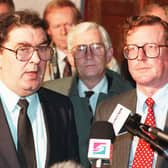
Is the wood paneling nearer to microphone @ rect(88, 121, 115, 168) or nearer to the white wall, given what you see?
the white wall

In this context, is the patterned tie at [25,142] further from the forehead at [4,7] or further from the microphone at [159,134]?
the forehead at [4,7]

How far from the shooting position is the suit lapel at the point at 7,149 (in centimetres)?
287

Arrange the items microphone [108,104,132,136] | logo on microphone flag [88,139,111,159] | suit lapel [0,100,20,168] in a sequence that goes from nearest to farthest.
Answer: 1. logo on microphone flag [88,139,111,159]
2. microphone [108,104,132,136]
3. suit lapel [0,100,20,168]

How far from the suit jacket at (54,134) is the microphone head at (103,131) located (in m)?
0.67

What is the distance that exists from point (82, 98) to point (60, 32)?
3.54 feet

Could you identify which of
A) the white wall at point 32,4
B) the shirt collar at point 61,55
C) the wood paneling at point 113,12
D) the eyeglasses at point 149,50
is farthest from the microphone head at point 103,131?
the wood paneling at point 113,12

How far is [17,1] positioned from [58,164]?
131 inches

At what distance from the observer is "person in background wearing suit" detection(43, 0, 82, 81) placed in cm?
464

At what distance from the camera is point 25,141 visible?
2.97 m

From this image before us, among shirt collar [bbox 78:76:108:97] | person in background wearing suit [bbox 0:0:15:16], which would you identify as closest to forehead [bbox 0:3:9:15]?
person in background wearing suit [bbox 0:0:15:16]

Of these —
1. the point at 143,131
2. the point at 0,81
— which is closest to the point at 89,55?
the point at 0,81

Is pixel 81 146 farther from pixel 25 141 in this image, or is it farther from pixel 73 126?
pixel 25 141

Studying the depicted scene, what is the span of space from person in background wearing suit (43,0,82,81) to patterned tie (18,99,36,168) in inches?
62.3

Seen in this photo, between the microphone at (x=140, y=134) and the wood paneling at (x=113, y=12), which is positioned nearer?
the microphone at (x=140, y=134)
